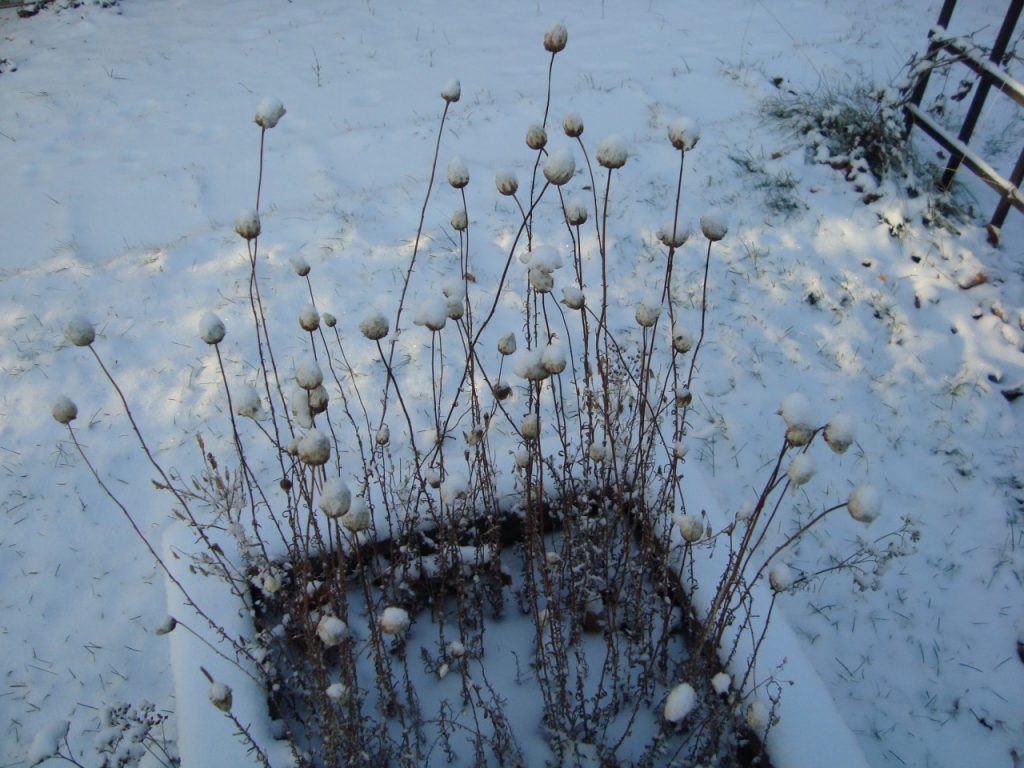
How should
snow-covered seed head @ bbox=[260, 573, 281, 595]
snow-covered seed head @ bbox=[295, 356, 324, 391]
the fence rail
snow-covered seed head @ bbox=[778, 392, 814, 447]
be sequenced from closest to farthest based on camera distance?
snow-covered seed head @ bbox=[778, 392, 814, 447] → snow-covered seed head @ bbox=[295, 356, 324, 391] → snow-covered seed head @ bbox=[260, 573, 281, 595] → the fence rail

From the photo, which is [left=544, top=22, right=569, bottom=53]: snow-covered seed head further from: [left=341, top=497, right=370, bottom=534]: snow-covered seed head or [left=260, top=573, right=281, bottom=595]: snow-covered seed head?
[left=260, top=573, right=281, bottom=595]: snow-covered seed head

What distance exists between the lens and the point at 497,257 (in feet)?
10.7

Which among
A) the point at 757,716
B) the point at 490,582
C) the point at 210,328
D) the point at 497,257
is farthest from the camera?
the point at 497,257

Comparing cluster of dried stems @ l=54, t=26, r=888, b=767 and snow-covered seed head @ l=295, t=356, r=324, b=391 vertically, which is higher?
snow-covered seed head @ l=295, t=356, r=324, b=391

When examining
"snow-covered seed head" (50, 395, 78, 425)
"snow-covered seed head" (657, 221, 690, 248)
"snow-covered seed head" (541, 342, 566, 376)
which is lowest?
"snow-covered seed head" (50, 395, 78, 425)

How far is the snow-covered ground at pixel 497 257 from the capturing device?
2.11m

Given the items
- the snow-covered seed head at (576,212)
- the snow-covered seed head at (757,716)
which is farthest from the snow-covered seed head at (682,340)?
the snow-covered seed head at (757,716)

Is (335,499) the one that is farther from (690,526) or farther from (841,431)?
(841,431)

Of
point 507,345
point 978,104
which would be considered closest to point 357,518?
point 507,345

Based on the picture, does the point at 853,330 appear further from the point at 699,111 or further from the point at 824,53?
the point at 824,53

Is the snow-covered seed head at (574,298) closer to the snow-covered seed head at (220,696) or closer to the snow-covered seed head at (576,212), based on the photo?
the snow-covered seed head at (576,212)

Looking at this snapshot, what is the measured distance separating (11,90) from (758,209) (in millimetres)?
5010

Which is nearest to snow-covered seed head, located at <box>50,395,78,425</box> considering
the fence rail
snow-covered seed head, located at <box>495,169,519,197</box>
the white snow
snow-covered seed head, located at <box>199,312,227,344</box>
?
snow-covered seed head, located at <box>199,312,227,344</box>

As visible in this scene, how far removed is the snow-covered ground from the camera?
211 cm
